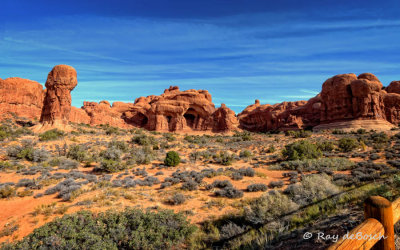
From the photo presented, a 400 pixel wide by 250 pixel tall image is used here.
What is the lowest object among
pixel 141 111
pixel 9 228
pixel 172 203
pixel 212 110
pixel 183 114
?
pixel 9 228

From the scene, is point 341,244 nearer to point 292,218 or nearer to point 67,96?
point 292,218

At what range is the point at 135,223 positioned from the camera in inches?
185

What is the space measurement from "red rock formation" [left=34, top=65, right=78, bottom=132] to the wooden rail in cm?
2884

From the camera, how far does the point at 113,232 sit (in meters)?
4.36

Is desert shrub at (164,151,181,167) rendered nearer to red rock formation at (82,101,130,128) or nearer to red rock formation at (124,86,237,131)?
red rock formation at (124,86,237,131)

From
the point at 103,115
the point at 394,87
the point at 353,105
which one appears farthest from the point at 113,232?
the point at 394,87

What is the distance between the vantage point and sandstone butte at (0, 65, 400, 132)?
1398 inches

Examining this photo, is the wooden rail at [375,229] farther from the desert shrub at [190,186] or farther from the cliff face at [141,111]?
the cliff face at [141,111]

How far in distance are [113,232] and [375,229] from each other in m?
4.68

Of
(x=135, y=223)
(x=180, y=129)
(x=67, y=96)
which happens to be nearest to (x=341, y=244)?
(x=135, y=223)

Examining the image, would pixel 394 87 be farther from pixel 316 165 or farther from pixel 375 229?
pixel 375 229

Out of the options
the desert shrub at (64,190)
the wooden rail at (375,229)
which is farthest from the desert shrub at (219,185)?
the wooden rail at (375,229)

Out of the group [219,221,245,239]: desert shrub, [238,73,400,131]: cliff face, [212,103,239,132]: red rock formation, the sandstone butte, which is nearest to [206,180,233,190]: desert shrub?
[219,221,245,239]: desert shrub

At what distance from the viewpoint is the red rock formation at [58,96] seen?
24.2 m
